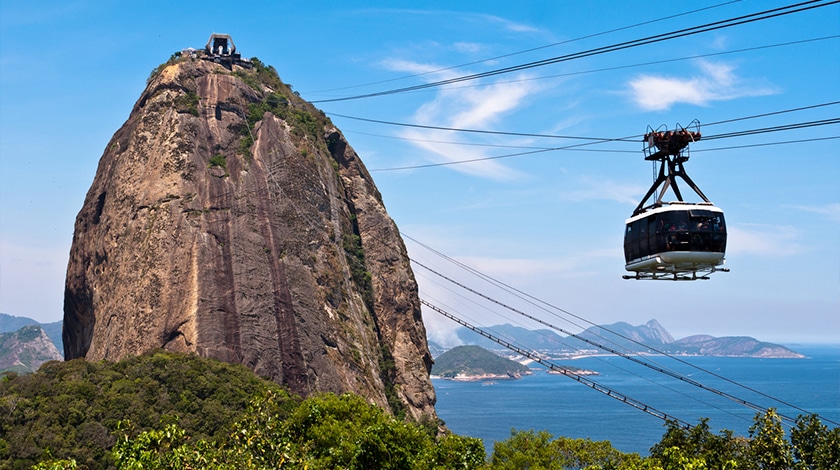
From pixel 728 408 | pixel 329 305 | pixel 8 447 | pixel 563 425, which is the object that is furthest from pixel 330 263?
pixel 728 408

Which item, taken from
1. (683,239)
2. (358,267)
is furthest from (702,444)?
(358,267)

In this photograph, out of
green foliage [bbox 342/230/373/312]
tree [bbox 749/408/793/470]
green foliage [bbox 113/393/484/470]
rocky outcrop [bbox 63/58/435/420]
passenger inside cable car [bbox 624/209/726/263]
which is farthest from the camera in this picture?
green foliage [bbox 342/230/373/312]

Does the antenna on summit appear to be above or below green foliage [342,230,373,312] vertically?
above

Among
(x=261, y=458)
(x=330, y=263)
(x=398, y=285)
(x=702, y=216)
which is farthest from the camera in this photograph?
(x=398, y=285)

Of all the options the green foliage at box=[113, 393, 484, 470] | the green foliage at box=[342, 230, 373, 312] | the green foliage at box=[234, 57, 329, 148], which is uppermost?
the green foliage at box=[234, 57, 329, 148]

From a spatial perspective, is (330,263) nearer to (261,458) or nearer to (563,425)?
(261,458)

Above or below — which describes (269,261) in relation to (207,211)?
below

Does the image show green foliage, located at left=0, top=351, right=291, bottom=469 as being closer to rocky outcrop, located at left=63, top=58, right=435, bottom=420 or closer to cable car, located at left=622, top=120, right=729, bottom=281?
rocky outcrop, located at left=63, top=58, right=435, bottom=420

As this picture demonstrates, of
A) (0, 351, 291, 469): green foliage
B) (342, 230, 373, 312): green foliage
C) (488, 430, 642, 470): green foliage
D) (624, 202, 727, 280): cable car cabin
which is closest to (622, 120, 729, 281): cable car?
(624, 202, 727, 280): cable car cabin
